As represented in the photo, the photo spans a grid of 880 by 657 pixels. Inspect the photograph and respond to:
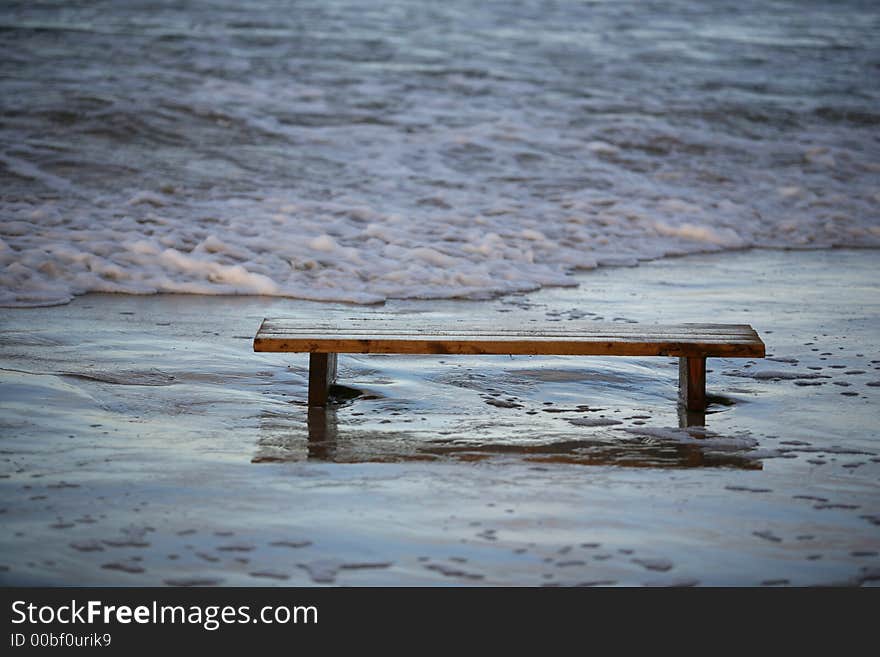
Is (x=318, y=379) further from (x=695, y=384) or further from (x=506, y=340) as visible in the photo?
(x=695, y=384)

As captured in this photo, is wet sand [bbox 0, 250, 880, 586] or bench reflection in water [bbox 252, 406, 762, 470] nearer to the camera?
wet sand [bbox 0, 250, 880, 586]

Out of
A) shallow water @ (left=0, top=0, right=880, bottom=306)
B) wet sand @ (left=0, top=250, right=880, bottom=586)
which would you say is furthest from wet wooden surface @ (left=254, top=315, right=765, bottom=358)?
shallow water @ (left=0, top=0, right=880, bottom=306)

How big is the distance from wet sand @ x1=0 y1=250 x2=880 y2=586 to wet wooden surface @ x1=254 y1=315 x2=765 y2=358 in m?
0.29

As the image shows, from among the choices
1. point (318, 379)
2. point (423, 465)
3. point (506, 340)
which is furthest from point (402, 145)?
point (423, 465)

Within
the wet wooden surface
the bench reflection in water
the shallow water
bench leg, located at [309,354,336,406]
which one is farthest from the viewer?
the shallow water

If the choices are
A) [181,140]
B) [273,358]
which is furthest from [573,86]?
[273,358]

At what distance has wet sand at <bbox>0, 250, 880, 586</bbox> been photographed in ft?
10.6

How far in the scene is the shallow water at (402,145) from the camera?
8203mm

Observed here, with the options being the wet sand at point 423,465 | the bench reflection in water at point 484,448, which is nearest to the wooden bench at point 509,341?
the wet sand at point 423,465

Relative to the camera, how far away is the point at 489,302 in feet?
24.2

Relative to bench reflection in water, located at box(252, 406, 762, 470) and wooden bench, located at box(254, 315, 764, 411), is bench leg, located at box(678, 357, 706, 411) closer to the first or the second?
wooden bench, located at box(254, 315, 764, 411)

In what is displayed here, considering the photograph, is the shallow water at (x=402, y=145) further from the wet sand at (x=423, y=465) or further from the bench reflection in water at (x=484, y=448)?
the bench reflection in water at (x=484, y=448)

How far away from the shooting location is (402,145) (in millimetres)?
12359

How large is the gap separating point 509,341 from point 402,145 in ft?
26.4
